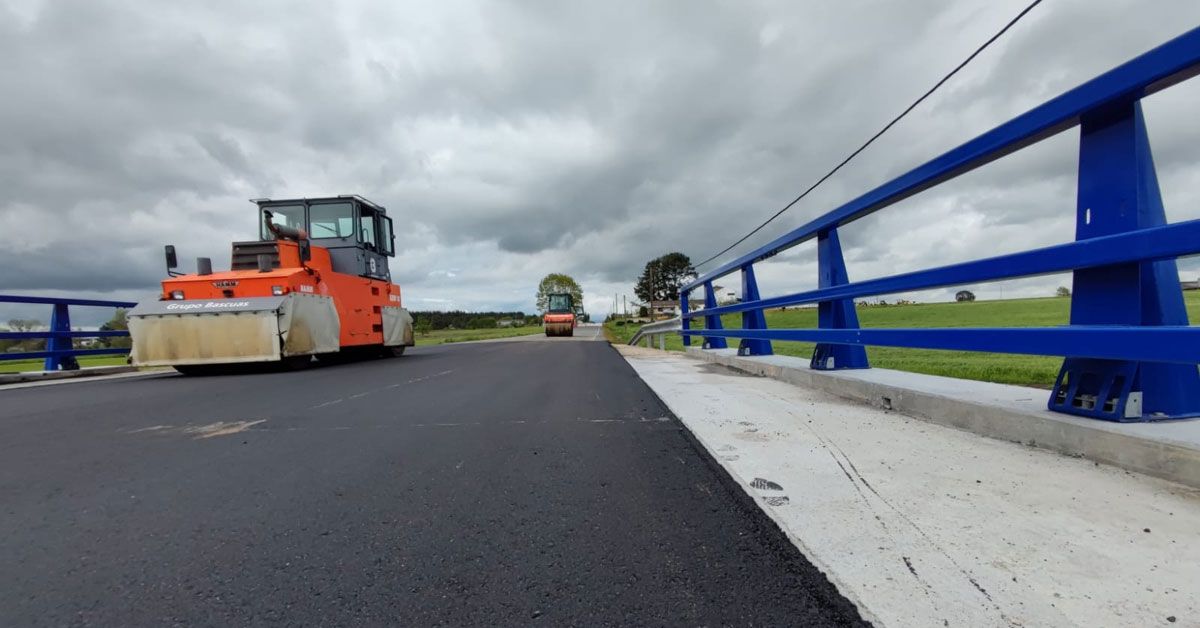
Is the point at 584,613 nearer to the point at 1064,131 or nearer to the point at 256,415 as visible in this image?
the point at 1064,131

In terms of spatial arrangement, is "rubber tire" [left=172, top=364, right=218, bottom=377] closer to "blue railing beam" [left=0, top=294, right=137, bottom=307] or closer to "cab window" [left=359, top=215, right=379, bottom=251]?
"blue railing beam" [left=0, top=294, right=137, bottom=307]

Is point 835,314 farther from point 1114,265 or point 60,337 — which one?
point 60,337

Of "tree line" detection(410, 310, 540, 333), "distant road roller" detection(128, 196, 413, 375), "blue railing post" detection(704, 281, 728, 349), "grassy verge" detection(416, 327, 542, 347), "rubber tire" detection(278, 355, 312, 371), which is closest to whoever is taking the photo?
"distant road roller" detection(128, 196, 413, 375)

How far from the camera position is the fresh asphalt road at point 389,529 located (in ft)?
4.55

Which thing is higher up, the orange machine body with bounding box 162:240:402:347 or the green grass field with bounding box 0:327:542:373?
the orange machine body with bounding box 162:240:402:347

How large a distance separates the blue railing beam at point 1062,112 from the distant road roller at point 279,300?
342 inches

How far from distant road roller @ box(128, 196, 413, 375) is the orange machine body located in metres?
0.02

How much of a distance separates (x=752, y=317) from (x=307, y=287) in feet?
25.0

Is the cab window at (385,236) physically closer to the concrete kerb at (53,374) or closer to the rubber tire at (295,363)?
the rubber tire at (295,363)

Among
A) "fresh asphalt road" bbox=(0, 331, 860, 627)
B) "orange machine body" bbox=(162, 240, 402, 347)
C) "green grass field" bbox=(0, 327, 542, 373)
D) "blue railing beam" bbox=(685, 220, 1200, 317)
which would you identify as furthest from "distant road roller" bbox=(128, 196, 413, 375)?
"blue railing beam" bbox=(685, 220, 1200, 317)

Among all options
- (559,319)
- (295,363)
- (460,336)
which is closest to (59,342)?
(295,363)

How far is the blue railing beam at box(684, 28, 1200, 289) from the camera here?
2.08 m

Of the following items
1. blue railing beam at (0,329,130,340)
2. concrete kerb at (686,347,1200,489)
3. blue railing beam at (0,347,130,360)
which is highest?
blue railing beam at (0,329,130,340)

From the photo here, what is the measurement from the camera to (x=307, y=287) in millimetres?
9008
